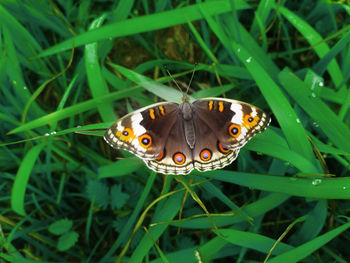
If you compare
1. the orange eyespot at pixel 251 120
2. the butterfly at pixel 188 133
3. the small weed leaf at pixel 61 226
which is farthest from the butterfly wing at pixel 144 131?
the small weed leaf at pixel 61 226

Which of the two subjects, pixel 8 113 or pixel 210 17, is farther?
pixel 8 113

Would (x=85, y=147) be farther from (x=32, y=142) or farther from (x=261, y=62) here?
(x=261, y=62)

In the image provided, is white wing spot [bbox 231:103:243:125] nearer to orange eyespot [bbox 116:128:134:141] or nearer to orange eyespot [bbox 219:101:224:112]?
orange eyespot [bbox 219:101:224:112]

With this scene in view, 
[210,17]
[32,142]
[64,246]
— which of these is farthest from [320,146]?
[32,142]

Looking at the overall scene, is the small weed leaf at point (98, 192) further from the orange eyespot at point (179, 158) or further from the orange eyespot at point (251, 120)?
the orange eyespot at point (251, 120)

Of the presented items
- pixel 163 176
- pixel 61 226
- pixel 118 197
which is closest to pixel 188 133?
pixel 163 176

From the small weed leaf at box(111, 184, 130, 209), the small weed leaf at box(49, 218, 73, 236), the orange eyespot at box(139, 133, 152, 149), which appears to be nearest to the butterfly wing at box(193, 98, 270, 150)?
the orange eyespot at box(139, 133, 152, 149)
